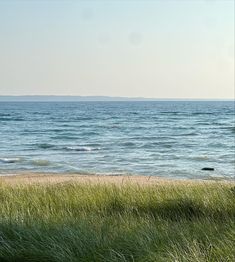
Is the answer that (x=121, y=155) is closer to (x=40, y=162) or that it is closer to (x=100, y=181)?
(x=40, y=162)

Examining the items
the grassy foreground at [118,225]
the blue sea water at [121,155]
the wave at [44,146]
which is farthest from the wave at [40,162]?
the grassy foreground at [118,225]

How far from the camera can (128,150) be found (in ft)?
103

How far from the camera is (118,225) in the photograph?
6570 millimetres

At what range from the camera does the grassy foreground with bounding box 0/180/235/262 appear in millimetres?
5168

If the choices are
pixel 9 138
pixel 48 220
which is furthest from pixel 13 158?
pixel 48 220

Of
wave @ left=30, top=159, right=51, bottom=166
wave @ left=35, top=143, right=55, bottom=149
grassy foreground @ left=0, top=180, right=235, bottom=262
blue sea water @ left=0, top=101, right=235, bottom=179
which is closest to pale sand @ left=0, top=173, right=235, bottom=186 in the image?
blue sea water @ left=0, top=101, right=235, bottom=179

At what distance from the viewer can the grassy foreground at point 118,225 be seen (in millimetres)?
5168

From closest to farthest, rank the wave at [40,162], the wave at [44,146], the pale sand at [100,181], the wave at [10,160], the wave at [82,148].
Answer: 1. the pale sand at [100,181]
2. the wave at [40,162]
3. the wave at [10,160]
4. the wave at [82,148]
5. the wave at [44,146]

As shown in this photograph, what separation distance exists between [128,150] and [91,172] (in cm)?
968

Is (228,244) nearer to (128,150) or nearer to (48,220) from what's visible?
(48,220)

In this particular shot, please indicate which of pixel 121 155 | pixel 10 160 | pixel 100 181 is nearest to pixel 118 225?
pixel 100 181

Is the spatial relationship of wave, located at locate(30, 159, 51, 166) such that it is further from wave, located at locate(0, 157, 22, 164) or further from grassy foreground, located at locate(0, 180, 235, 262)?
grassy foreground, located at locate(0, 180, 235, 262)

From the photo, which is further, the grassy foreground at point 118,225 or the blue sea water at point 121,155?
the blue sea water at point 121,155

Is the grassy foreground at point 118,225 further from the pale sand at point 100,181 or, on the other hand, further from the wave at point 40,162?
the wave at point 40,162
